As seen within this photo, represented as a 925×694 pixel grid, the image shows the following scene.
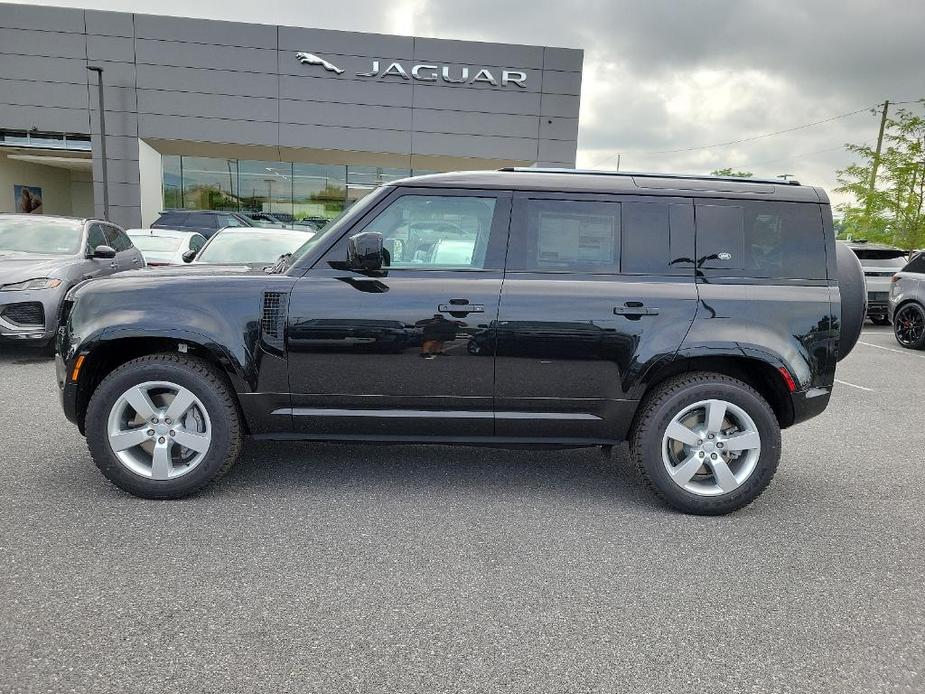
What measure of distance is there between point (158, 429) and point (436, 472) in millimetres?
1715

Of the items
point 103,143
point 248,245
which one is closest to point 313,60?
point 103,143

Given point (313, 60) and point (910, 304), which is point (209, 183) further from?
point (910, 304)

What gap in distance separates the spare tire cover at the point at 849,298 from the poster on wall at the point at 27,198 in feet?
108

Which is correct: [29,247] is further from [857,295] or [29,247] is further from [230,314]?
[857,295]

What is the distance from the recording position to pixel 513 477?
4.38 metres

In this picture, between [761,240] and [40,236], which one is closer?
[761,240]

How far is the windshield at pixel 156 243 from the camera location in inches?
478

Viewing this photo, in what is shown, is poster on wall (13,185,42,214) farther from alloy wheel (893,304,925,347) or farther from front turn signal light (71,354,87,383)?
alloy wheel (893,304,925,347)

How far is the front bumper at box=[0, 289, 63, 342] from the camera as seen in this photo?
744 centimetres

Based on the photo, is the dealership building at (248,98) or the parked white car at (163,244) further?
the dealership building at (248,98)

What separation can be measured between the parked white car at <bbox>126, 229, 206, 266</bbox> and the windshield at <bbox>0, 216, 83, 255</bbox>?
2407 millimetres

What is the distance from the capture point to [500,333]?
3711 mm

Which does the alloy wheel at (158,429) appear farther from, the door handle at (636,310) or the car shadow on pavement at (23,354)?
the car shadow on pavement at (23,354)

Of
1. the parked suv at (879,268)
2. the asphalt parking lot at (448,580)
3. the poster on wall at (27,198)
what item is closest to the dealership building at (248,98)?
the poster on wall at (27,198)
